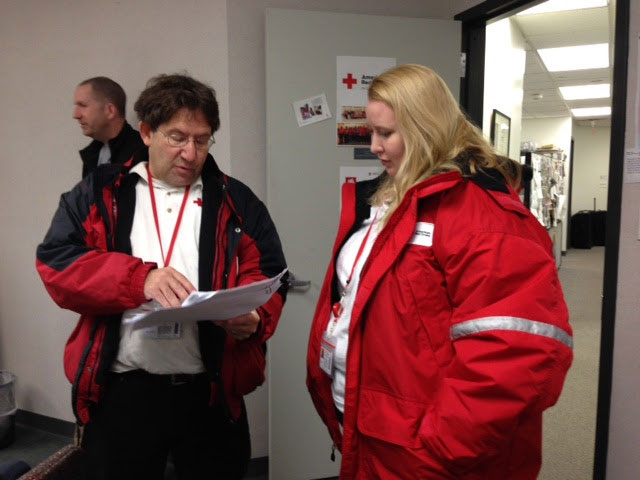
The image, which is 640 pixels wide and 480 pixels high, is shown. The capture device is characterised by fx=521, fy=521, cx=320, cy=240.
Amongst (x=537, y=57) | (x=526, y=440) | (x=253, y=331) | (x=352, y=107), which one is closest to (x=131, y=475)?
(x=253, y=331)

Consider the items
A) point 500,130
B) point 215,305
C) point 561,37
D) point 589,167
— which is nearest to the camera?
point 215,305

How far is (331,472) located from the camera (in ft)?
7.87

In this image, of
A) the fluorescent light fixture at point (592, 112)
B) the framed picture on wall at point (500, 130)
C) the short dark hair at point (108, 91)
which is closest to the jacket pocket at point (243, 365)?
the short dark hair at point (108, 91)

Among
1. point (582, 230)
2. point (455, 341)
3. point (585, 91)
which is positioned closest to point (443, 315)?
point (455, 341)

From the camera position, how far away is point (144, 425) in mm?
1255

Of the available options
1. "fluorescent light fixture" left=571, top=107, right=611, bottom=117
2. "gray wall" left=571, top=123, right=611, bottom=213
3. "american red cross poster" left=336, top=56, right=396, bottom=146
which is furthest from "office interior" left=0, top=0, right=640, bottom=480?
"gray wall" left=571, top=123, right=611, bottom=213

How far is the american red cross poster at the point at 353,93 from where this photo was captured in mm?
2273

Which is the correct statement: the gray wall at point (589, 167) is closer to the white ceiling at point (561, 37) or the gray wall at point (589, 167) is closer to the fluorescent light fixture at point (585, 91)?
the fluorescent light fixture at point (585, 91)

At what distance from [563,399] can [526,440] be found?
8.66 feet

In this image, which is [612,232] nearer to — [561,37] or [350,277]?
[350,277]

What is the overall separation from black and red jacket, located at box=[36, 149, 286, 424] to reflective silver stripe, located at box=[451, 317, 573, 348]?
0.56 meters

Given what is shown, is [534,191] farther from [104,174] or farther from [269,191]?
[104,174]

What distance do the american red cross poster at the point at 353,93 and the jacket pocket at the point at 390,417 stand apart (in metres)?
1.43

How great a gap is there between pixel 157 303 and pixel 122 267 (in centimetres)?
12
